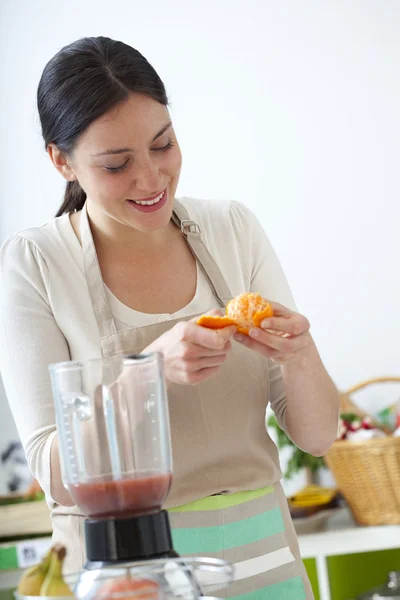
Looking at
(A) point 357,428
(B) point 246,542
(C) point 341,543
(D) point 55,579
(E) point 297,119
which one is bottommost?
(C) point 341,543

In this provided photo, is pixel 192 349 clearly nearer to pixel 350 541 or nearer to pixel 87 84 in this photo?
pixel 87 84

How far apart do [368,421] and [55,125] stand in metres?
1.45

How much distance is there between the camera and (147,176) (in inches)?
51.4

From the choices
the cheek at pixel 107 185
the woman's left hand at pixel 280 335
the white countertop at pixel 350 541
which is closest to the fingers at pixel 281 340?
the woman's left hand at pixel 280 335

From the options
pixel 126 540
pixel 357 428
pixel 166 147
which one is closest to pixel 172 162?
pixel 166 147

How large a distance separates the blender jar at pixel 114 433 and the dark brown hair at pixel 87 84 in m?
0.53

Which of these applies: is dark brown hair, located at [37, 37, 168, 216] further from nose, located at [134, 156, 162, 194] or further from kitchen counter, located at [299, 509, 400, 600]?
kitchen counter, located at [299, 509, 400, 600]

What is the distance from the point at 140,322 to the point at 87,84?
366 mm

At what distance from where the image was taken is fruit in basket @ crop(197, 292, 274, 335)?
3.70 feet

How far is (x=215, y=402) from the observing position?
4.56 ft

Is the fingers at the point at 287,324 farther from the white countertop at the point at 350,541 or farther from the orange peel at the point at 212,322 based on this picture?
the white countertop at the point at 350,541

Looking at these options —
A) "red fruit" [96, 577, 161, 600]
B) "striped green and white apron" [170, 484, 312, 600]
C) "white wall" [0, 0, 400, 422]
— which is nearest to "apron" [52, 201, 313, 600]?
"striped green and white apron" [170, 484, 312, 600]

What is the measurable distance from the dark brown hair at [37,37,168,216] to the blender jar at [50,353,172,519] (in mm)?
527

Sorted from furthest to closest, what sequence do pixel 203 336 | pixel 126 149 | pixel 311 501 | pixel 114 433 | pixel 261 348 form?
pixel 311 501 → pixel 126 149 → pixel 261 348 → pixel 203 336 → pixel 114 433
